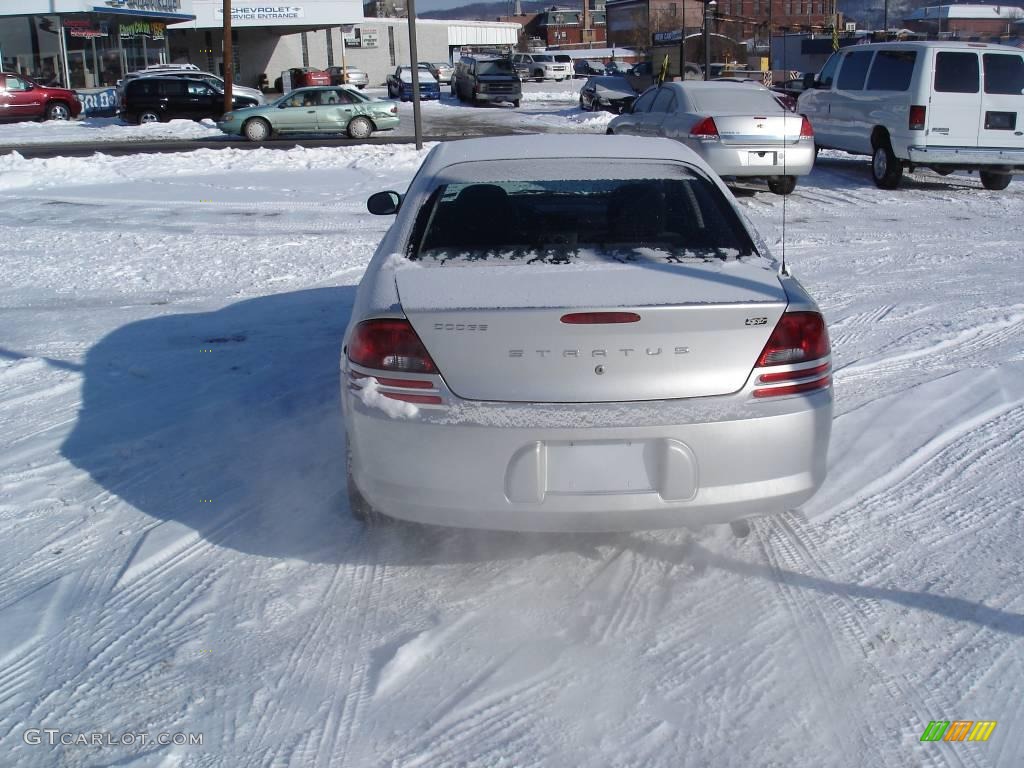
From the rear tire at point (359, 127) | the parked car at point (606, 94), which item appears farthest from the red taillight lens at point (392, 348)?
the parked car at point (606, 94)

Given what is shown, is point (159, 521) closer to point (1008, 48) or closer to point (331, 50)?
point (1008, 48)

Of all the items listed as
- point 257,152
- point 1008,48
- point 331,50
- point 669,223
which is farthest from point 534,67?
point 669,223

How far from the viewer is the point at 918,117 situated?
14.2 meters

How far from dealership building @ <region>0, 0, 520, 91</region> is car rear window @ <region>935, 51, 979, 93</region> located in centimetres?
3865

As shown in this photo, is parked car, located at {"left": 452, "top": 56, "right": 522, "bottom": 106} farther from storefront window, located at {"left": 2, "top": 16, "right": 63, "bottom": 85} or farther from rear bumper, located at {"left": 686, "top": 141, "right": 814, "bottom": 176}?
rear bumper, located at {"left": 686, "top": 141, "right": 814, "bottom": 176}

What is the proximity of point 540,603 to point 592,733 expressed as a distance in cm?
78

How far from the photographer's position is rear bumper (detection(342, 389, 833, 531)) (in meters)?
3.46

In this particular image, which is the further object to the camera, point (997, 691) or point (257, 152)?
point (257, 152)

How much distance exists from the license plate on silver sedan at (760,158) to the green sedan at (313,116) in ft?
50.9

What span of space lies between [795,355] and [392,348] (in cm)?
139

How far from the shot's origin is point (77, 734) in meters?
3.04

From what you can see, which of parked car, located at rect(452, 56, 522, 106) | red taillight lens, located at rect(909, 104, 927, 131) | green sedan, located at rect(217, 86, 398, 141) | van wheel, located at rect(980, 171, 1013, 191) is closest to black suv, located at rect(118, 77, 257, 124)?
green sedan, located at rect(217, 86, 398, 141)

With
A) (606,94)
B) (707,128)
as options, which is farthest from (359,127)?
(707,128)

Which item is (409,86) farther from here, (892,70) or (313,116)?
(892,70)
